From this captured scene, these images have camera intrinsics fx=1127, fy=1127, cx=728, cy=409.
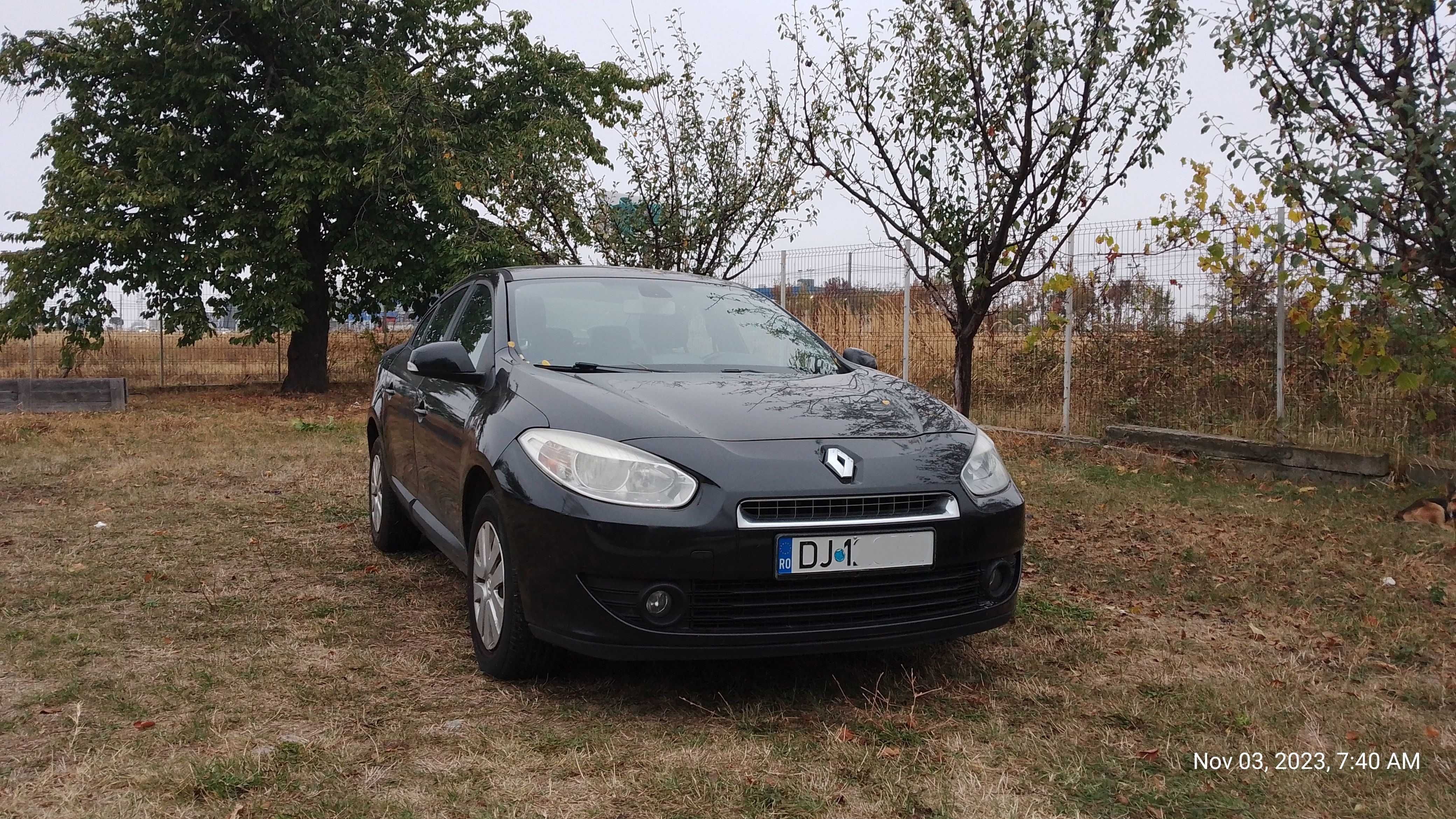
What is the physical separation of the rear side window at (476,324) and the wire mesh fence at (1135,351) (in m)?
2.53

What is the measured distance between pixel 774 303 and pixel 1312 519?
3937mm

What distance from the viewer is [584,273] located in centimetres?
498

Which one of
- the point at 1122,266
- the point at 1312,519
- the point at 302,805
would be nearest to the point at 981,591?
the point at 302,805

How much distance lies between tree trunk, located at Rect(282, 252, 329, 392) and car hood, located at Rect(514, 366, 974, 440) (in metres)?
16.5

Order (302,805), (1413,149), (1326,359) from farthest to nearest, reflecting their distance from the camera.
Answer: (1326,359)
(1413,149)
(302,805)

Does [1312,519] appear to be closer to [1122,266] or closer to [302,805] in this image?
[1122,266]

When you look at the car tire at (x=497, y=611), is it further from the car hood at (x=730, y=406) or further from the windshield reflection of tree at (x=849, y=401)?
the windshield reflection of tree at (x=849, y=401)

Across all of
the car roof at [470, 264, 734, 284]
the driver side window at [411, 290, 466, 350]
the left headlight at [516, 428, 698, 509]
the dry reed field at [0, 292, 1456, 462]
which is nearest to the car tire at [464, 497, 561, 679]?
the left headlight at [516, 428, 698, 509]

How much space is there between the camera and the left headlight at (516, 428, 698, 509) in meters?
3.33

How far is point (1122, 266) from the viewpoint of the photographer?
10.4 metres

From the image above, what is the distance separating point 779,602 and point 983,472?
0.91 meters

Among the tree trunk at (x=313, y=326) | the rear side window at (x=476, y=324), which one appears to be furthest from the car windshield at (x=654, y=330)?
the tree trunk at (x=313, y=326)

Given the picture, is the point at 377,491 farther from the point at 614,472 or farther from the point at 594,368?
the point at 614,472

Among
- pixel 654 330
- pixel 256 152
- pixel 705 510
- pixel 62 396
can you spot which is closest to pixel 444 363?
pixel 654 330
